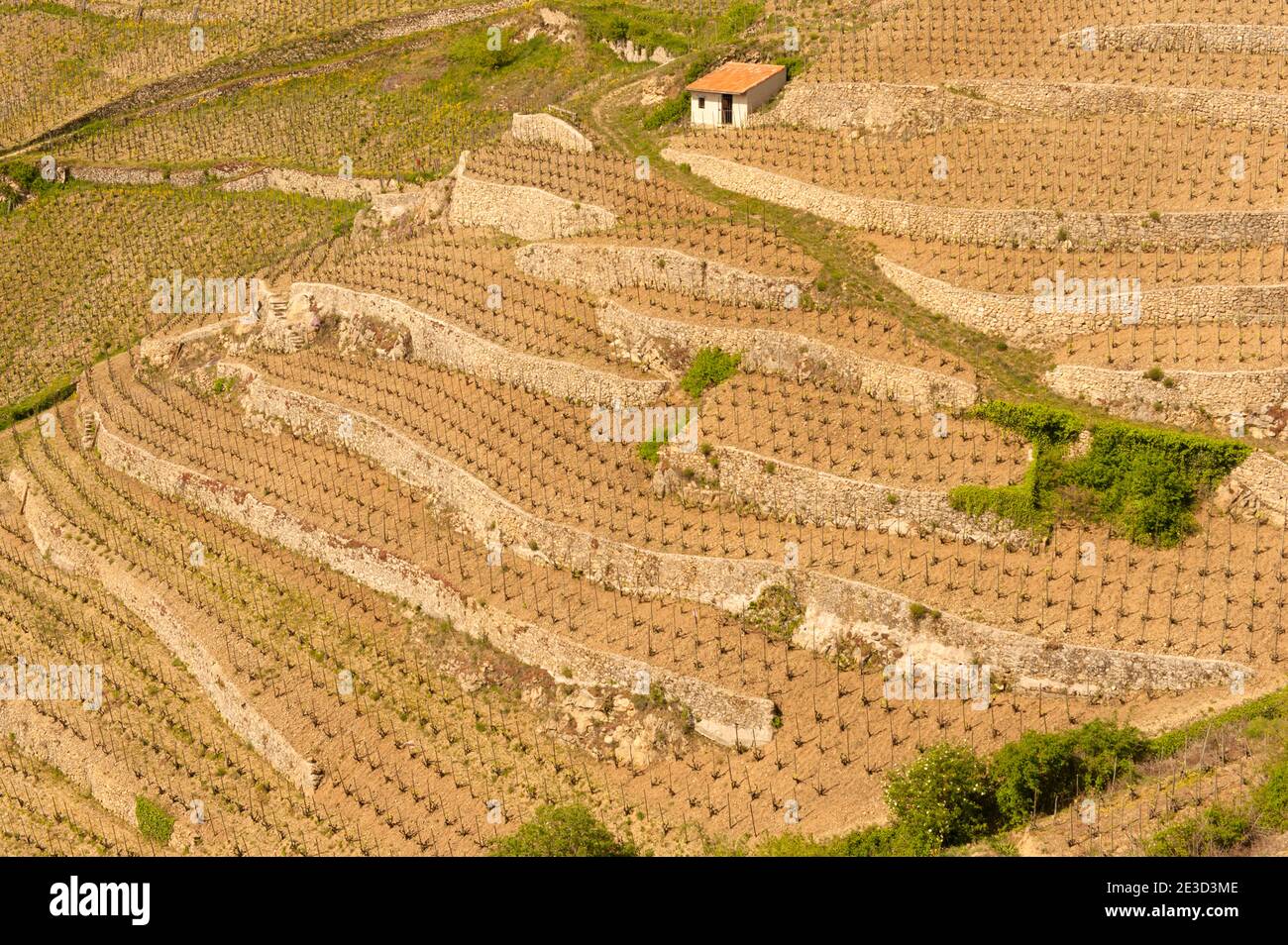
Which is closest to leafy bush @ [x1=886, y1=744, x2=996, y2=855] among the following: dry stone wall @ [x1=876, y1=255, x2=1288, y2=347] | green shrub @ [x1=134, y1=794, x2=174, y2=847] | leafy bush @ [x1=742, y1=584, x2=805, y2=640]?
leafy bush @ [x1=742, y1=584, x2=805, y2=640]

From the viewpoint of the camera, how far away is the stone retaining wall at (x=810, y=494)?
44469 millimetres

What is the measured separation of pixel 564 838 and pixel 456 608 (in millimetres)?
11797

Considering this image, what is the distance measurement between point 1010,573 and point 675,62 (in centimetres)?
3821

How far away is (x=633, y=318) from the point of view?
54406 mm

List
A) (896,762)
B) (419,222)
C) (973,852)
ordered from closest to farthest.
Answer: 1. (973,852)
2. (896,762)
3. (419,222)

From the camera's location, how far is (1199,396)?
4538cm

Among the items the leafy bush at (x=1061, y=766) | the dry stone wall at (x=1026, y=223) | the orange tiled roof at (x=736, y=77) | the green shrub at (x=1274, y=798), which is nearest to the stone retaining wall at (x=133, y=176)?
the orange tiled roof at (x=736, y=77)

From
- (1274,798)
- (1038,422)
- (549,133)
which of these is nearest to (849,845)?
(1274,798)

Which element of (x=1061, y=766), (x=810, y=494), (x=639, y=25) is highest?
(x=639, y=25)

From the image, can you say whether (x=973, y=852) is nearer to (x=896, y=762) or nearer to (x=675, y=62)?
(x=896, y=762)

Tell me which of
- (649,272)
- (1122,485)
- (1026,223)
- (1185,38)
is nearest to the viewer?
(1122,485)

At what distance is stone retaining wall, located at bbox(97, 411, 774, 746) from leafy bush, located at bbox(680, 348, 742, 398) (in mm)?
9701

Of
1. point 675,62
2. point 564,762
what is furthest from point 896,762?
point 675,62

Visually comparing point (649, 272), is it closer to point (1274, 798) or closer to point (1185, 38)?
point (1185, 38)
